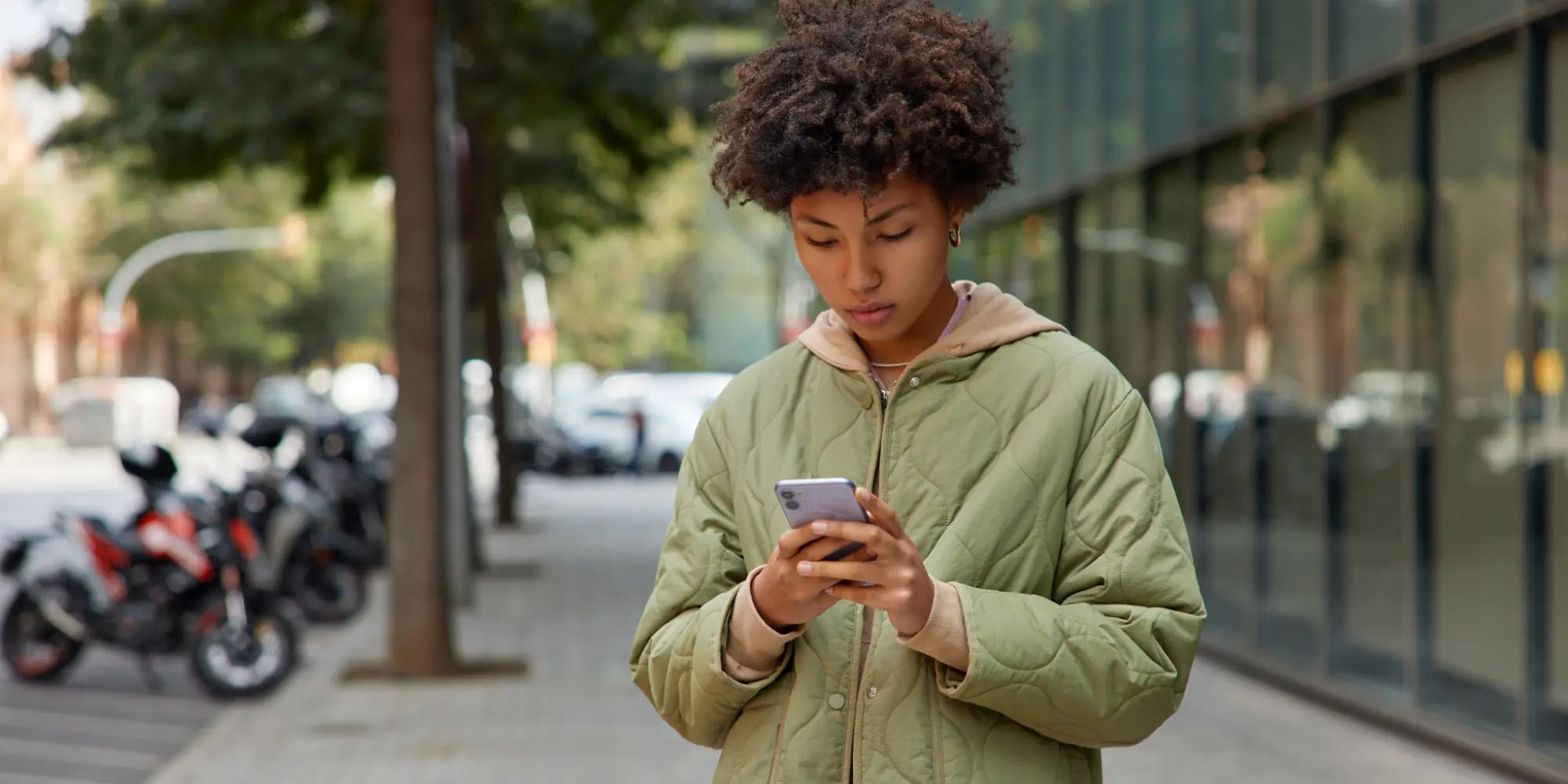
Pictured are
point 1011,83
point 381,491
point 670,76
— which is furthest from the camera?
point 381,491

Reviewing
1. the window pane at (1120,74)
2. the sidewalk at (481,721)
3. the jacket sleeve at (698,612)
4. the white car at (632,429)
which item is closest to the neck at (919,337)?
the jacket sleeve at (698,612)

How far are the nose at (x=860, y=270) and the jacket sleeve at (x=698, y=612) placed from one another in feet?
1.01

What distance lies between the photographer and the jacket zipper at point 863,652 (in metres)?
2.32

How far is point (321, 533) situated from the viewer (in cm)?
1320

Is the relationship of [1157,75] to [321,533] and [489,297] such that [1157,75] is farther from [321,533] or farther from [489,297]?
[489,297]

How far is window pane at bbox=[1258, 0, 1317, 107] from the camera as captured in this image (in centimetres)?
1018

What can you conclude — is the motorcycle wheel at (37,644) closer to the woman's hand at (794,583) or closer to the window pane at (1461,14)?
the window pane at (1461,14)

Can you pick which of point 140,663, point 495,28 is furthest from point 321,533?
point 495,28

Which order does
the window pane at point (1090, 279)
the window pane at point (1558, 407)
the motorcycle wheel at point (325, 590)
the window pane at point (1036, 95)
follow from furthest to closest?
the window pane at point (1036, 95) < the window pane at point (1090, 279) < the motorcycle wheel at point (325, 590) < the window pane at point (1558, 407)

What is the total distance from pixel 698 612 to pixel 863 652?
199 millimetres

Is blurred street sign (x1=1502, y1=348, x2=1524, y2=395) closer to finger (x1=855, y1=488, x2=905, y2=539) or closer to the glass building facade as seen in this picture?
the glass building facade

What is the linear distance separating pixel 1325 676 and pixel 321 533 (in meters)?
6.56

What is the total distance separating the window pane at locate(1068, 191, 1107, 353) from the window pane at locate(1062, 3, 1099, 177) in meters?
0.28

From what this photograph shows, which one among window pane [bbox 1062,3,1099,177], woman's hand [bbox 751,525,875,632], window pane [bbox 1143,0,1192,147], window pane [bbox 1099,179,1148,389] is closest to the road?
window pane [bbox 1099,179,1148,389]
